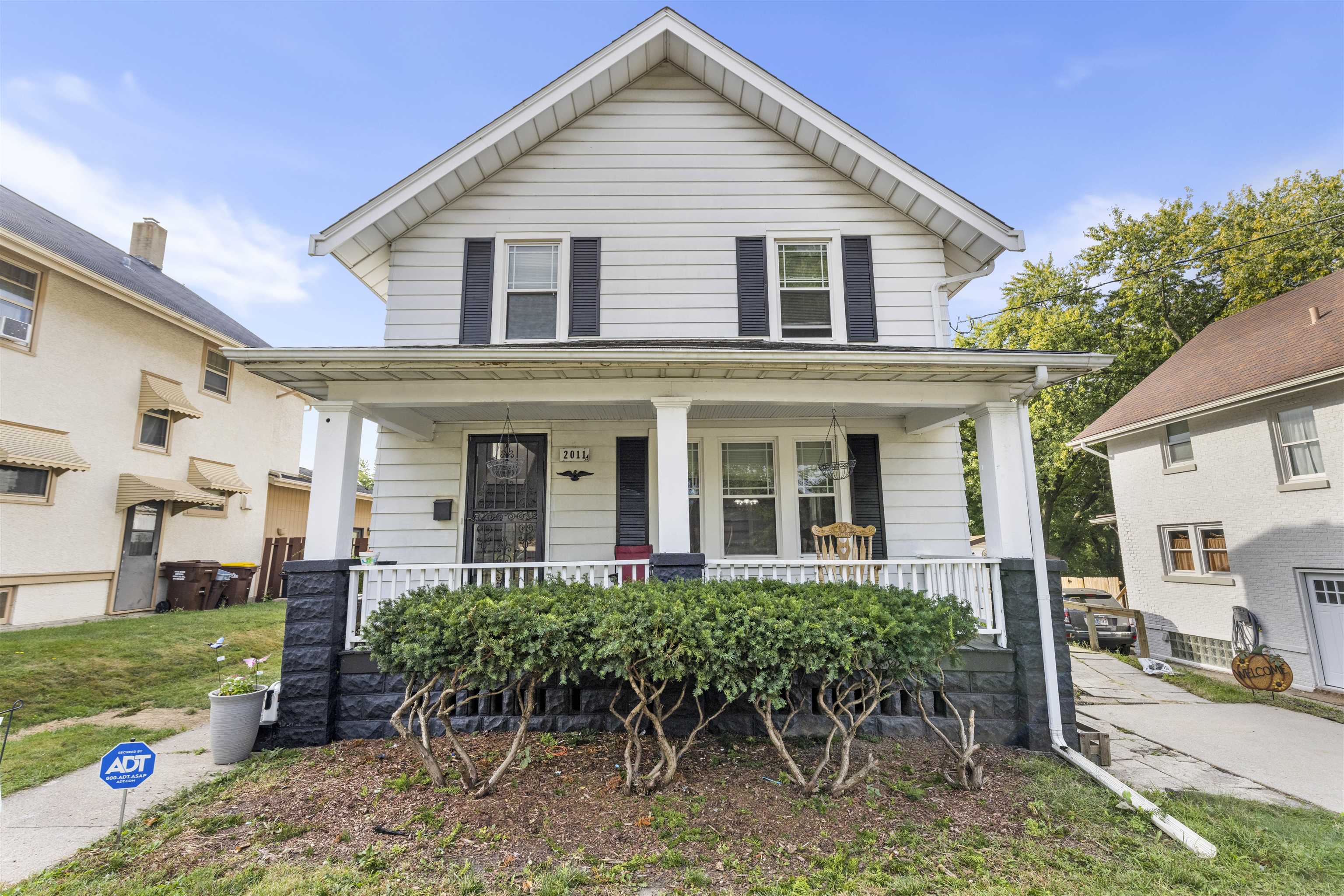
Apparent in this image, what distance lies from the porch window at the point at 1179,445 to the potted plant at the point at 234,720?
16.2 m

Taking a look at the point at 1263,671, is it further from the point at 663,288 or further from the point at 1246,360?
the point at 663,288

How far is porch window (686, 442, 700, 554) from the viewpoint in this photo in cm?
708

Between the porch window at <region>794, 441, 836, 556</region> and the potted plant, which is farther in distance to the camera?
the porch window at <region>794, 441, 836, 556</region>

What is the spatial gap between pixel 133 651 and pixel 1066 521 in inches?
1139

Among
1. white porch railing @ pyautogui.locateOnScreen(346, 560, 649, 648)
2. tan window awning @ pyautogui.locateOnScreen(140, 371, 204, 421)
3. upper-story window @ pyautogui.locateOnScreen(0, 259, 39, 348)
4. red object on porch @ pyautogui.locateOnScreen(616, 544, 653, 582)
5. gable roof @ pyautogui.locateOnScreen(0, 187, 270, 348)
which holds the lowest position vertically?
white porch railing @ pyautogui.locateOnScreen(346, 560, 649, 648)

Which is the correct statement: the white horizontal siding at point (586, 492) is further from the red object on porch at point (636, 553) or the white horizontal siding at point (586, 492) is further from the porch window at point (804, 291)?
the porch window at point (804, 291)

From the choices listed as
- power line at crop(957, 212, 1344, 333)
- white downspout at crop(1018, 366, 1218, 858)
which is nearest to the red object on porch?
white downspout at crop(1018, 366, 1218, 858)

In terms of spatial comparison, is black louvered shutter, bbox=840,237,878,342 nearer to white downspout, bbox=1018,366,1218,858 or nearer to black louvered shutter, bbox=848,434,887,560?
black louvered shutter, bbox=848,434,887,560

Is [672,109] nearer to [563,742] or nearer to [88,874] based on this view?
[563,742]

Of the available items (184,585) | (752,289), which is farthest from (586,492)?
(184,585)

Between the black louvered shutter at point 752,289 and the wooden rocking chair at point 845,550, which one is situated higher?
the black louvered shutter at point 752,289

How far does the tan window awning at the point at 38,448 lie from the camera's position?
28.8 feet

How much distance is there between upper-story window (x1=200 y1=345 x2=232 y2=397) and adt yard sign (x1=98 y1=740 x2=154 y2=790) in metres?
12.5

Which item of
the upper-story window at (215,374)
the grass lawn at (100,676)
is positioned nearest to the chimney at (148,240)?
the upper-story window at (215,374)
